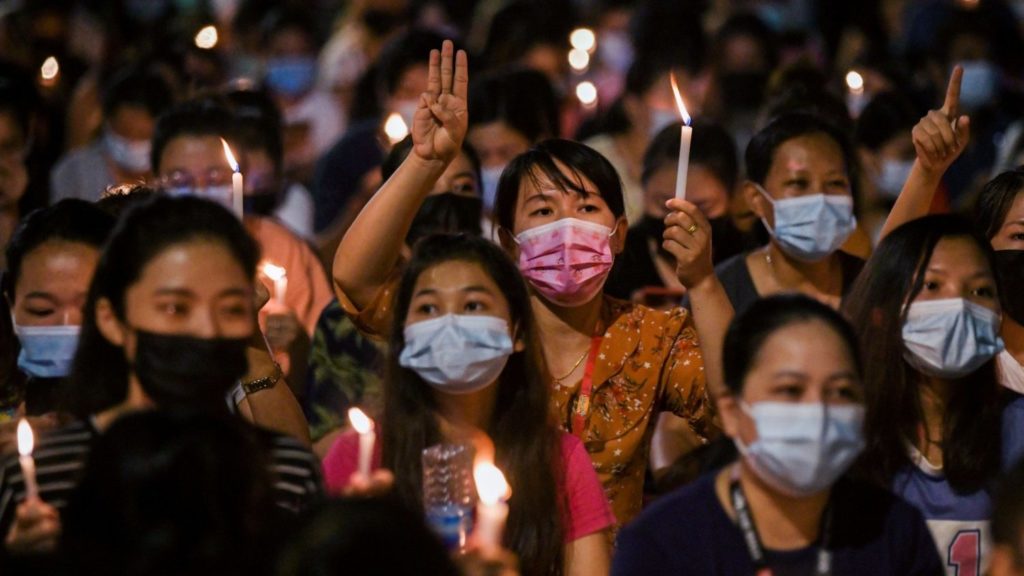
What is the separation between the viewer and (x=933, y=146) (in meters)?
5.64

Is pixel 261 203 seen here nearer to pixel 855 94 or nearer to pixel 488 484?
pixel 855 94

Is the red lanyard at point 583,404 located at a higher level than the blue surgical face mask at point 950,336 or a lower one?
lower

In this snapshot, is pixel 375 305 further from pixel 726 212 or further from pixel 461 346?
pixel 726 212

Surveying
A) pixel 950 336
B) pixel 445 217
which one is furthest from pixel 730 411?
pixel 445 217

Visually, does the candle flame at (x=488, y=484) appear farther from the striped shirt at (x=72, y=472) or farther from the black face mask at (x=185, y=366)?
the black face mask at (x=185, y=366)

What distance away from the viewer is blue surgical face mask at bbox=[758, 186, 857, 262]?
6156mm

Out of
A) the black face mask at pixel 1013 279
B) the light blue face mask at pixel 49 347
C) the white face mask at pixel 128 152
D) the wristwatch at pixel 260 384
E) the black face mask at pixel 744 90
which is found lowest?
the wristwatch at pixel 260 384

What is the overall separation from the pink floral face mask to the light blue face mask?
51.4 inches

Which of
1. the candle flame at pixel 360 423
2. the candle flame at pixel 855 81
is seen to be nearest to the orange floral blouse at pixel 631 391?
the candle flame at pixel 360 423

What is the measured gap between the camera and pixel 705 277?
5.18 m

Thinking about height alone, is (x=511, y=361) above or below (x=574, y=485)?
above

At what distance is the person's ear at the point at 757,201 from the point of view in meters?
6.39

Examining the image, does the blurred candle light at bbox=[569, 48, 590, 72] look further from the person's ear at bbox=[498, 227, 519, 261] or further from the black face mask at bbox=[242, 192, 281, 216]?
the person's ear at bbox=[498, 227, 519, 261]

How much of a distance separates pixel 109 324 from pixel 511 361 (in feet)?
3.71
